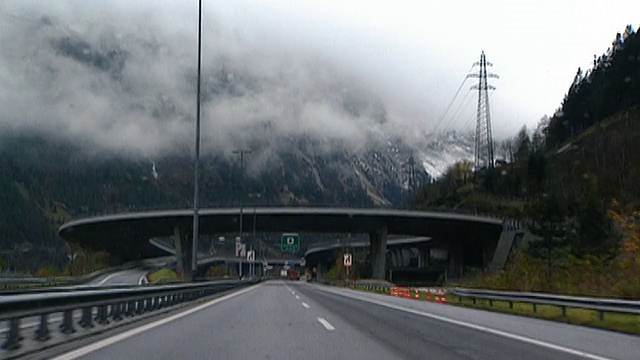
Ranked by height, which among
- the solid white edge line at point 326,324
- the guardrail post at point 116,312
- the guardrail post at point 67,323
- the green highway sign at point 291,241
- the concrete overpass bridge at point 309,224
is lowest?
the solid white edge line at point 326,324

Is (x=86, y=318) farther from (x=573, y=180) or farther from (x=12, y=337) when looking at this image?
(x=573, y=180)

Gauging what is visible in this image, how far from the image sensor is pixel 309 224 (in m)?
85.8

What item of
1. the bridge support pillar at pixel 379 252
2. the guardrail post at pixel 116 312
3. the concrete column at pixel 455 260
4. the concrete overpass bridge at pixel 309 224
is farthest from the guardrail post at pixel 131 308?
the concrete column at pixel 455 260

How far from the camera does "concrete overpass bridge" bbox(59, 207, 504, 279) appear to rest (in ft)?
270

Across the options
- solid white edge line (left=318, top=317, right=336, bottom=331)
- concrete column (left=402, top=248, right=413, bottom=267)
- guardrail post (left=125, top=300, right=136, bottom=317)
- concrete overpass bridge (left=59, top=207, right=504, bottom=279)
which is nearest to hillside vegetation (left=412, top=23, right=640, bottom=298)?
concrete overpass bridge (left=59, top=207, right=504, bottom=279)

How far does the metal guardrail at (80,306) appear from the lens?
863cm

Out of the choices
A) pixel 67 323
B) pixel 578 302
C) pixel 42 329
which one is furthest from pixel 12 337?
pixel 578 302

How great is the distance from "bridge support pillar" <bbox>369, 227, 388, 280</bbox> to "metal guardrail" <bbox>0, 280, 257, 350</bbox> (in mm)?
64886

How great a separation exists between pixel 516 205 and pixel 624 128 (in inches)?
839

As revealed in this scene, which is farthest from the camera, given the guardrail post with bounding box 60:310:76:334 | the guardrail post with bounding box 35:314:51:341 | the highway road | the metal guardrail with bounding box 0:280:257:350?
the guardrail post with bounding box 60:310:76:334

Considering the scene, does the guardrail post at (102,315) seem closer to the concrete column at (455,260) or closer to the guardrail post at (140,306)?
the guardrail post at (140,306)

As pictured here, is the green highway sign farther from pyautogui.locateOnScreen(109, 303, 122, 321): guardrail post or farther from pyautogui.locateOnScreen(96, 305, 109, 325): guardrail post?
pyautogui.locateOnScreen(96, 305, 109, 325): guardrail post

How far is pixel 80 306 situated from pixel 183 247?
74366mm

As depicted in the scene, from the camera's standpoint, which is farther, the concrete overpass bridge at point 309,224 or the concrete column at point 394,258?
the concrete column at point 394,258
